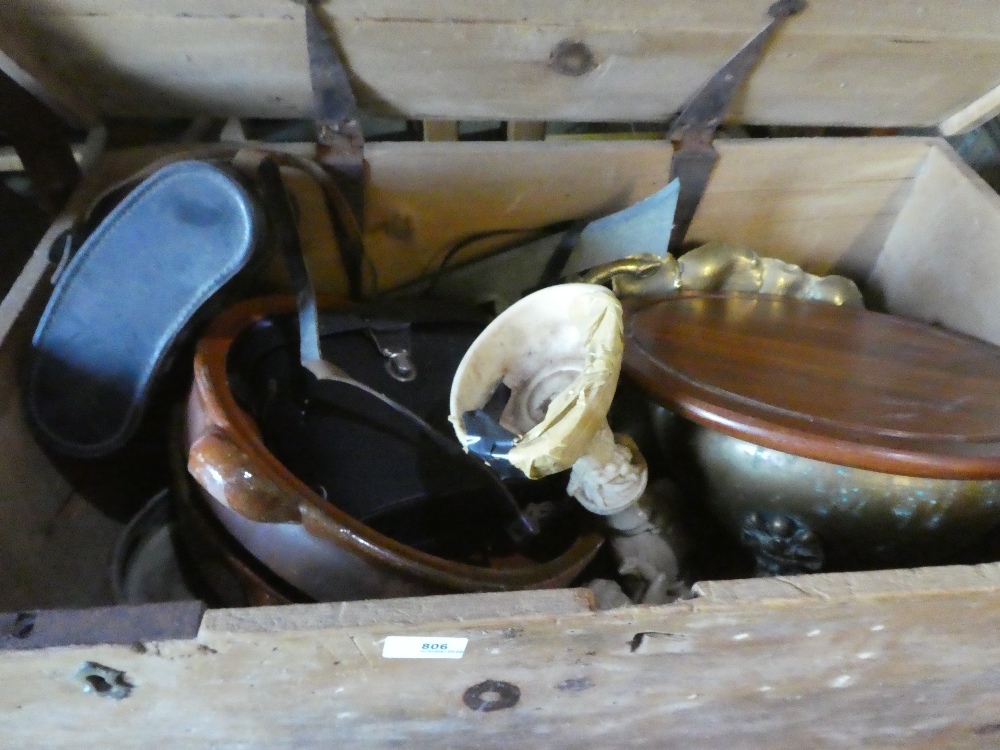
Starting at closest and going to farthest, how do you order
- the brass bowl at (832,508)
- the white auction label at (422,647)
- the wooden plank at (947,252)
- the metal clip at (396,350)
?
the white auction label at (422,647)
the brass bowl at (832,508)
the metal clip at (396,350)
the wooden plank at (947,252)

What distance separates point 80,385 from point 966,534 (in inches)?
36.5

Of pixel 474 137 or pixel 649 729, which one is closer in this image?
pixel 649 729

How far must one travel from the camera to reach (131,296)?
0.77 metres

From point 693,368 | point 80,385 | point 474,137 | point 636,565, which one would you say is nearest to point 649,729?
point 636,565

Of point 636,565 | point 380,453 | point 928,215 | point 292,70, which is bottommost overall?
point 636,565

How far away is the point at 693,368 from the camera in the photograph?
763 mm

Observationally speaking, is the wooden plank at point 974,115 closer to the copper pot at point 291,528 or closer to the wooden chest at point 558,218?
the wooden chest at point 558,218

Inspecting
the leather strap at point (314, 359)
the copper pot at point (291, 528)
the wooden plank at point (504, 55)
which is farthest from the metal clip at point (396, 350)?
the wooden plank at point (504, 55)

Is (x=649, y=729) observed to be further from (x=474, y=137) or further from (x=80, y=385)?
(x=474, y=137)

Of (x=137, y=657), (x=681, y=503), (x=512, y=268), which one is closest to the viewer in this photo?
(x=137, y=657)

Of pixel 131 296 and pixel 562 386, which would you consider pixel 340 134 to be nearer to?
pixel 131 296

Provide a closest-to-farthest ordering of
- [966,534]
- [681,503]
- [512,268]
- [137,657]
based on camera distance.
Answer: [137,657], [966,534], [681,503], [512,268]

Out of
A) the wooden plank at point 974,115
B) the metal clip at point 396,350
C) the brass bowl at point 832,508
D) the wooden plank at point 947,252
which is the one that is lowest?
the brass bowl at point 832,508

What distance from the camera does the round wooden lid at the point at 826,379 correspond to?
26.6 inches
